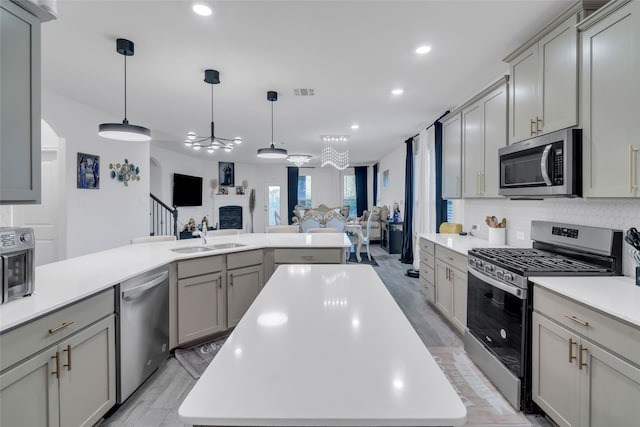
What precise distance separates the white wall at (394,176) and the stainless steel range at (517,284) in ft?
15.8

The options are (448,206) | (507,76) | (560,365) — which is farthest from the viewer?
(448,206)

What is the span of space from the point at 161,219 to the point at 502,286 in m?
7.17

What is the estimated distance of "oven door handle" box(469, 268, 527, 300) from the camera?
6.14 feet

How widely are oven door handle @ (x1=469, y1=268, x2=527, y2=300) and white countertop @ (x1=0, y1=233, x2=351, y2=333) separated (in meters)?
1.32

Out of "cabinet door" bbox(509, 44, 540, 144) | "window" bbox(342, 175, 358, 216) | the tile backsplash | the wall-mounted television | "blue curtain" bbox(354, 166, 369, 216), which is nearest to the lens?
the tile backsplash

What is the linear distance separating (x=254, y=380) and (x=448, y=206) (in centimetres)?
482

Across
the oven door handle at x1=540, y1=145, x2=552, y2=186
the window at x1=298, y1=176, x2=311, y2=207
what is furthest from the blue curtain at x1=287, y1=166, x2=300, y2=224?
the oven door handle at x1=540, y1=145, x2=552, y2=186

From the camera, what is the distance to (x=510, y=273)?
1.97 m

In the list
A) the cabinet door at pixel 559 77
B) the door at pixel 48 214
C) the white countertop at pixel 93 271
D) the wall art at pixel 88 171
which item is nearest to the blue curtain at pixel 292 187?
the wall art at pixel 88 171

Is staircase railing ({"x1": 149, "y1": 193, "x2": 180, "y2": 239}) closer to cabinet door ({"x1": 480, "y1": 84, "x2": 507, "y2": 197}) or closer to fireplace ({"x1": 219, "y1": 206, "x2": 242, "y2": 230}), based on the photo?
fireplace ({"x1": 219, "y1": 206, "x2": 242, "y2": 230})

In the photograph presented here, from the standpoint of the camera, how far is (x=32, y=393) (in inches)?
51.8

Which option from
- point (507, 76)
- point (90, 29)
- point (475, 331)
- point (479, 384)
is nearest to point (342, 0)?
point (507, 76)

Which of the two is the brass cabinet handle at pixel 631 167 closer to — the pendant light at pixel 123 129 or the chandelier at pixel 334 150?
the pendant light at pixel 123 129

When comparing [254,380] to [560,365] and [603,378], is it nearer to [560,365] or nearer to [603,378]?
[603,378]
